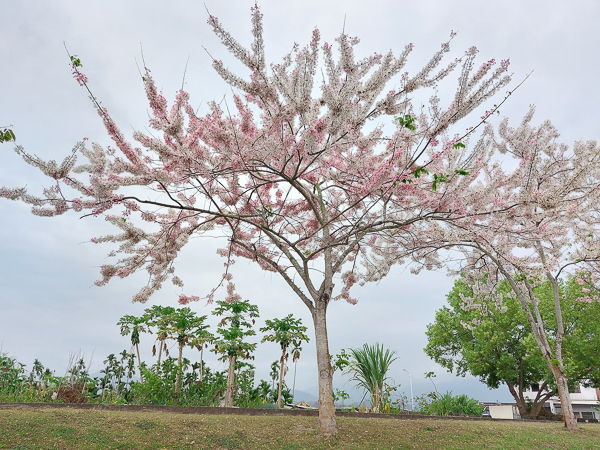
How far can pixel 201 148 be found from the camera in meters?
5.72

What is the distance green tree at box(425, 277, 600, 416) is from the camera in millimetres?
15008

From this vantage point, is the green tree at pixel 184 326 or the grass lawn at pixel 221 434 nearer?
the grass lawn at pixel 221 434

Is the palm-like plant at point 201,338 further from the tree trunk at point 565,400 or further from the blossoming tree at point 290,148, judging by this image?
the tree trunk at point 565,400

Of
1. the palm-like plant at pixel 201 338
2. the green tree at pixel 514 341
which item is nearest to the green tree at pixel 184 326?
the palm-like plant at pixel 201 338

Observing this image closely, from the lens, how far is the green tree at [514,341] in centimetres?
1501

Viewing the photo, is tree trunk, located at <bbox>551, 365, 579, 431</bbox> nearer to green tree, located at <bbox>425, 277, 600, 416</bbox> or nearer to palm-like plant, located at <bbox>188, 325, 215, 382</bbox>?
green tree, located at <bbox>425, 277, 600, 416</bbox>

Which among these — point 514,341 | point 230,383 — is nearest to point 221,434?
point 230,383

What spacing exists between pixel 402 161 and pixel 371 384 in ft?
25.3

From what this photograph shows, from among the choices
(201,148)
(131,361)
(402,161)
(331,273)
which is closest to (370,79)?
(402,161)

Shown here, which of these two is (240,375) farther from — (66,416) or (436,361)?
(436,361)

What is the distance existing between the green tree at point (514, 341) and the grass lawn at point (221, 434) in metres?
7.04

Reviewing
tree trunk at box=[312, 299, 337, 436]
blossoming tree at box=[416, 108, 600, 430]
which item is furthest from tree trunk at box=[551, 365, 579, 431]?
tree trunk at box=[312, 299, 337, 436]

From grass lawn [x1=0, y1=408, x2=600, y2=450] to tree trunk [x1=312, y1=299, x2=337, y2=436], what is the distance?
244 mm

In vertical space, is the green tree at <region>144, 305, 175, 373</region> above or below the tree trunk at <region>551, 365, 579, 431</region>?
above
